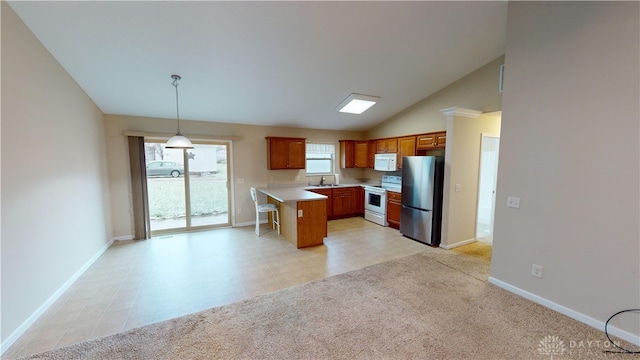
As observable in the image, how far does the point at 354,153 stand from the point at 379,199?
5.25ft

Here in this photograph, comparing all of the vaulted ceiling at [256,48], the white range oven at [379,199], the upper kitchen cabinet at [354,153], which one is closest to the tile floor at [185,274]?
the white range oven at [379,199]

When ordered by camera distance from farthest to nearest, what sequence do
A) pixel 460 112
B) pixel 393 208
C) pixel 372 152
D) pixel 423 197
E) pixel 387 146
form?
pixel 372 152, pixel 387 146, pixel 393 208, pixel 423 197, pixel 460 112

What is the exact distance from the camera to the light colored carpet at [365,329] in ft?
6.16

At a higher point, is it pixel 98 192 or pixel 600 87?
pixel 600 87

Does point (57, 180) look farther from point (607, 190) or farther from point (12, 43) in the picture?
point (607, 190)

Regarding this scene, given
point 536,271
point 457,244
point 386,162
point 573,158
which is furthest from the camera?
point 386,162

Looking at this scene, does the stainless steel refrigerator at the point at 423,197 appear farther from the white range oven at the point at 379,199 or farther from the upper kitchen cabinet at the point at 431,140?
the white range oven at the point at 379,199

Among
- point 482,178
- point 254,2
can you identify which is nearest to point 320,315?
point 254,2

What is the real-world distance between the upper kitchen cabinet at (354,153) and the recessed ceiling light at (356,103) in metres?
1.24

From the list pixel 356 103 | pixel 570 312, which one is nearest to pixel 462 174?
pixel 570 312

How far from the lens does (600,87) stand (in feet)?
6.91

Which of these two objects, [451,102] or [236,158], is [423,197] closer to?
[451,102]

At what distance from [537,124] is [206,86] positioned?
429cm

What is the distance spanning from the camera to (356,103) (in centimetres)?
489
